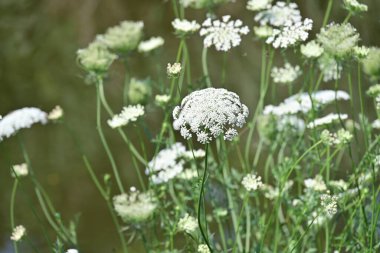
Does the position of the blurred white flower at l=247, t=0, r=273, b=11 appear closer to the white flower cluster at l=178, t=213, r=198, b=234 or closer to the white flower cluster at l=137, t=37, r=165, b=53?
the white flower cluster at l=137, t=37, r=165, b=53

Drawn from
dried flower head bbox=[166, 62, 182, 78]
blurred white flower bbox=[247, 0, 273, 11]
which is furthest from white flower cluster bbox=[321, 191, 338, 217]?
blurred white flower bbox=[247, 0, 273, 11]

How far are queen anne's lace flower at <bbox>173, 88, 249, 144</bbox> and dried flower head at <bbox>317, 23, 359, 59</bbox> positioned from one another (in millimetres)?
526

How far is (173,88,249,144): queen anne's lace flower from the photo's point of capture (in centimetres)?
164

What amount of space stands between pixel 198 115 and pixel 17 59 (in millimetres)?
7099

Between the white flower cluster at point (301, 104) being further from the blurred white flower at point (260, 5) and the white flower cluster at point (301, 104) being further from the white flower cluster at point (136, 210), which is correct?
the white flower cluster at point (136, 210)

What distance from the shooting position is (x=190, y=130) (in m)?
2.12

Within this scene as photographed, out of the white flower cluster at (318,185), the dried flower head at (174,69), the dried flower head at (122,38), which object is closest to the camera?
the dried flower head at (174,69)

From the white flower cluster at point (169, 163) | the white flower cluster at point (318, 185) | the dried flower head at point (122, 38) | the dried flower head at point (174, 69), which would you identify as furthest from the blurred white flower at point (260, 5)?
the dried flower head at point (174, 69)

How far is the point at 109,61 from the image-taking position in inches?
106

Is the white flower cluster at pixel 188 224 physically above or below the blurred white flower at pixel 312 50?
below

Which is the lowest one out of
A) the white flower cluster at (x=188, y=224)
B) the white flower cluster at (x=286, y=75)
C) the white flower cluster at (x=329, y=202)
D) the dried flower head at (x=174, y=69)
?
the white flower cluster at (x=329, y=202)

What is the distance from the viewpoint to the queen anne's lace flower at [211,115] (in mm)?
1638

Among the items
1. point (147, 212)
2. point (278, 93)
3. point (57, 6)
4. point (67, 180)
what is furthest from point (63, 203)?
point (57, 6)

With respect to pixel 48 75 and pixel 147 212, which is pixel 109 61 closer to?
pixel 147 212
